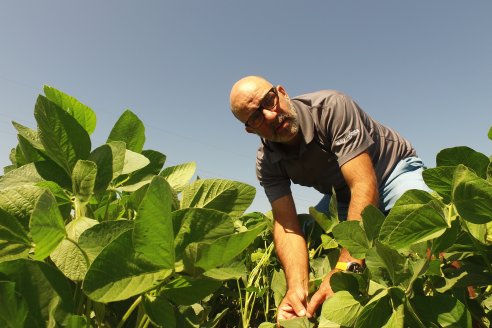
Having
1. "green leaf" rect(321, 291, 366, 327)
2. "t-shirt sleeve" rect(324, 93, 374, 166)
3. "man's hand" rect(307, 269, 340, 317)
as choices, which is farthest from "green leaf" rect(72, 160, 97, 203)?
"t-shirt sleeve" rect(324, 93, 374, 166)

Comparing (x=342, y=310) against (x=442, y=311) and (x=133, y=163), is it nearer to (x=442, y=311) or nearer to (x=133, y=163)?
(x=442, y=311)

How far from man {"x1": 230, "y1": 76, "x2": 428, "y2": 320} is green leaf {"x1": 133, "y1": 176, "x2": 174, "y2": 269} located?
1.19m

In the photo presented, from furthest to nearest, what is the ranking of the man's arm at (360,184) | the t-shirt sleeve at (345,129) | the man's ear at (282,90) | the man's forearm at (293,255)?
the man's ear at (282,90) < the t-shirt sleeve at (345,129) < the man's arm at (360,184) < the man's forearm at (293,255)

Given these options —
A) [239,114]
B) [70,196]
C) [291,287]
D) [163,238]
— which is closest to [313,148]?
[239,114]

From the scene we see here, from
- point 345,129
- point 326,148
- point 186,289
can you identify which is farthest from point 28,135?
point 326,148

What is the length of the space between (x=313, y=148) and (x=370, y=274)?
1393mm

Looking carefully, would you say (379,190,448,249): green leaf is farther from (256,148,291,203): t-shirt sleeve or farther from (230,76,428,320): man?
(256,148,291,203): t-shirt sleeve

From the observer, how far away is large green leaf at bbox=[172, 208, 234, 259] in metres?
0.43

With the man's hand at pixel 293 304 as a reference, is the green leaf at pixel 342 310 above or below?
above

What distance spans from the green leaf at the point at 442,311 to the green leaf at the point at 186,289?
30cm

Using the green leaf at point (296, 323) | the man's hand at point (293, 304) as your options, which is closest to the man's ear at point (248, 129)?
the man's hand at point (293, 304)

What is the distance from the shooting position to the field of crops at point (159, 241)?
1.31ft

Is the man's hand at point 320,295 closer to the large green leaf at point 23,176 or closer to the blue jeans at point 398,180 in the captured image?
the large green leaf at point 23,176

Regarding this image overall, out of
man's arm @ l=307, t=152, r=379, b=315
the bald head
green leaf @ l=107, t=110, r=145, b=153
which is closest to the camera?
green leaf @ l=107, t=110, r=145, b=153
